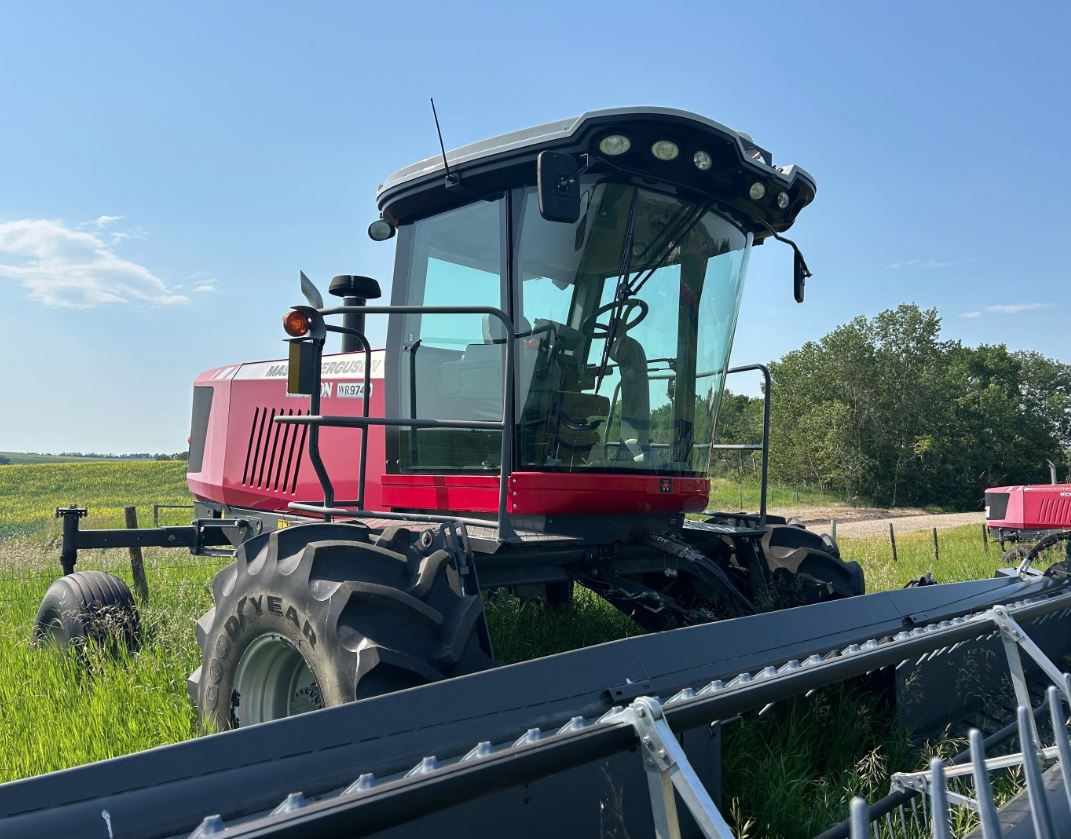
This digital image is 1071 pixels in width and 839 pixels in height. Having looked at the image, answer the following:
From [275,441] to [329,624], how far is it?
2.77 metres

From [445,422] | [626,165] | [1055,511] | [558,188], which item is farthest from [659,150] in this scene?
[1055,511]

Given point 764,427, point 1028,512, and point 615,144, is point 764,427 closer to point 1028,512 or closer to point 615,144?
point 615,144

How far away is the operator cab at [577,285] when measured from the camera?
3254 mm

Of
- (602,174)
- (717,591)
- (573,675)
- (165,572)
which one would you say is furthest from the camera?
(165,572)

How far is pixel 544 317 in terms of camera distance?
331 centimetres

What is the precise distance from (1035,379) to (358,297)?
6684 centimetres

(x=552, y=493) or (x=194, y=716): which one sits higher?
(x=552, y=493)

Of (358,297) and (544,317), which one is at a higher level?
(358,297)

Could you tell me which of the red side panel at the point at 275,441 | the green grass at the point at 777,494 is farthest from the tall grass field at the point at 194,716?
the green grass at the point at 777,494

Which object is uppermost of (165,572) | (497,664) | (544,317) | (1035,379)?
(1035,379)

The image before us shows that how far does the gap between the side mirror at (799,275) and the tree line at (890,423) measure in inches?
1399

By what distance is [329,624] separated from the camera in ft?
7.68

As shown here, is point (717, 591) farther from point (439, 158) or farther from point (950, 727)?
point (439, 158)

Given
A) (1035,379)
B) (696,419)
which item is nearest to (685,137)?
(696,419)
